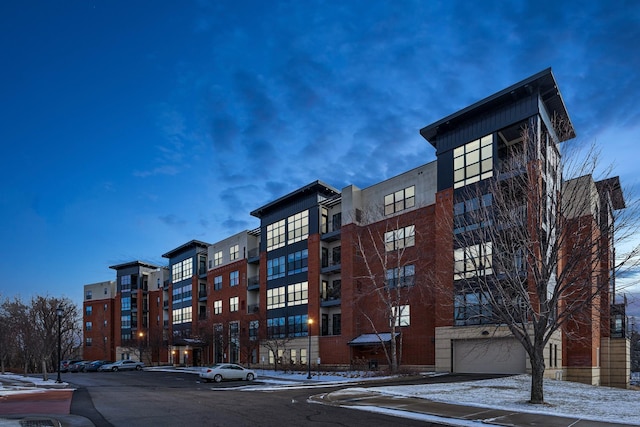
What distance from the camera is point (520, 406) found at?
16.6 metres

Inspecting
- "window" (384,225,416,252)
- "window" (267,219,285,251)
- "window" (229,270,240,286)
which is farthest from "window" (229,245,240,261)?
"window" (384,225,416,252)

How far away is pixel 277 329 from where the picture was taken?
50.5 meters

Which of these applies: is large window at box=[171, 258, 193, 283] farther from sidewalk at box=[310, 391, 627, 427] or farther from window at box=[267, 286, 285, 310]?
sidewalk at box=[310, 391, 627, 427]

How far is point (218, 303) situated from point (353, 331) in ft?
86.0

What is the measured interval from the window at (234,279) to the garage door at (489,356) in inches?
1277

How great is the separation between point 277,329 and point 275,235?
10.6 metres

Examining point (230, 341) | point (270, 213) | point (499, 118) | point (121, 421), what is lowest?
point (230, 341)

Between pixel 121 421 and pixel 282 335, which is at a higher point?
pixel 121 421

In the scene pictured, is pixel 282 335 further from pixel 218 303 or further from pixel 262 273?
pixel 218 303

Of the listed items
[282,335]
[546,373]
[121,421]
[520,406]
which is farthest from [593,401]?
[282,335]

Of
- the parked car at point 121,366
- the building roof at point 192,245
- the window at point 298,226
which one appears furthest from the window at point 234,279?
the parked car at point 121,366

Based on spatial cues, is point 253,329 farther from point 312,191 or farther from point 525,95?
point 525,95

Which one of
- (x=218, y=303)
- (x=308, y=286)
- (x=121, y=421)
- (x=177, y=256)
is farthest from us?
(x=177, y=256)

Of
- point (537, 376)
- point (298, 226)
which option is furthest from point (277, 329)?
point (537, 376)
